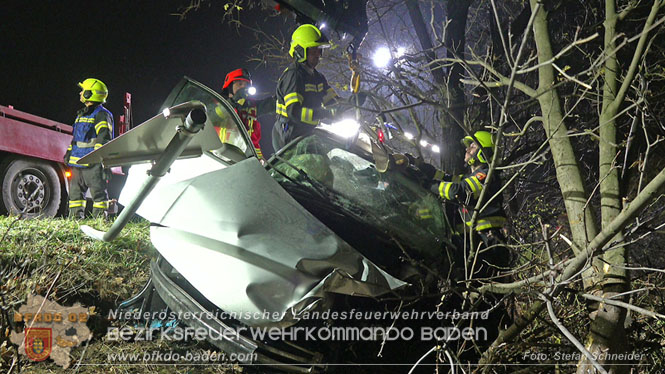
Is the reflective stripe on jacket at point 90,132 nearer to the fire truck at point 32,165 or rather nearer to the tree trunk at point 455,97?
the fire truck at point 32,165

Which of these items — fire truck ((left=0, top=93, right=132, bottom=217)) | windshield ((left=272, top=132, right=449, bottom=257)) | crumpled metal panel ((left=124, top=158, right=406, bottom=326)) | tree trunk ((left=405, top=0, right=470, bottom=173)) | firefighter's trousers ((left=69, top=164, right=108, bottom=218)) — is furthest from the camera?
fire truck ((left=0, top=93, right=132, bottom=217))

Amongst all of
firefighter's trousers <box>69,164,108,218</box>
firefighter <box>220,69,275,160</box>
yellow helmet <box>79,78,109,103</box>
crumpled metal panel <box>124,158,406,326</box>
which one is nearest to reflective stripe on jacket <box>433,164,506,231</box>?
crumpled metal panel <box>124,158,406,326</box>

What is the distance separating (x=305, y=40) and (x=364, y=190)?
8.84 ft

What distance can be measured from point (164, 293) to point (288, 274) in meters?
0.92

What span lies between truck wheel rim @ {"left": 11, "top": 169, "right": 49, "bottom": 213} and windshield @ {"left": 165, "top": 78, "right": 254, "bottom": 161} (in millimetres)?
4911

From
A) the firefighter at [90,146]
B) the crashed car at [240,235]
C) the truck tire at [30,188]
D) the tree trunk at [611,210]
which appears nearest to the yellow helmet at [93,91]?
the firefighter at [90,146]

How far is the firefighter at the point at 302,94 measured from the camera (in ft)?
15.9

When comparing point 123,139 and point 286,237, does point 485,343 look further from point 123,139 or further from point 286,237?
point 123,139

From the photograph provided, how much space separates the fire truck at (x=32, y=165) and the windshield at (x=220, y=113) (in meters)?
4.57

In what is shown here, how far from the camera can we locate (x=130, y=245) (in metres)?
5.02

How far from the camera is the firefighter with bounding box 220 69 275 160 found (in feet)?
20.8

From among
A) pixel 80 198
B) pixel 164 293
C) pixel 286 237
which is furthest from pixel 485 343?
pixel 80 198

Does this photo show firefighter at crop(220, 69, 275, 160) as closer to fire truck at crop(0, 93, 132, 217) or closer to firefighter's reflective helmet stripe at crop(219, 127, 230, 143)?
fire truck at crop(0, 93, 132, 217)

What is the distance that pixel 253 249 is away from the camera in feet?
7.43
